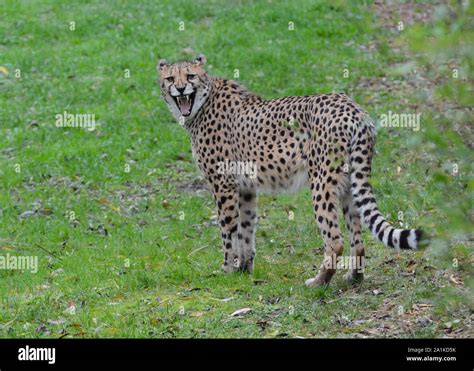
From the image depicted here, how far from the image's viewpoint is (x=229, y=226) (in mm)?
9688

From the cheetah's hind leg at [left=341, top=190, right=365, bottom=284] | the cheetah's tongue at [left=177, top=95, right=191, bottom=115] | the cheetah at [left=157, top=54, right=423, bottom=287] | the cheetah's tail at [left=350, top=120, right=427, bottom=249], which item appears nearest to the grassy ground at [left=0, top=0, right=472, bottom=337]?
the cheetah's hind leg at [left=341, top=190, right=365, bottom=284]

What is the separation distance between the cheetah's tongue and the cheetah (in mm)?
10

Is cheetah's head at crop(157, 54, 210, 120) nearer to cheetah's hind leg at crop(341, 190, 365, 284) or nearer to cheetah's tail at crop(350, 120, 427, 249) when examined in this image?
cheetah's hind leg at crop(341, 190, 365, 284)

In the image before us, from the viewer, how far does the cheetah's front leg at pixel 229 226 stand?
31.7 feet

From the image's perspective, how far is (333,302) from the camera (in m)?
8.25

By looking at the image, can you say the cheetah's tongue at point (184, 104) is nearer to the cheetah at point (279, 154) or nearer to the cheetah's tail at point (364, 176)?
the cheetah at point (279, 154)

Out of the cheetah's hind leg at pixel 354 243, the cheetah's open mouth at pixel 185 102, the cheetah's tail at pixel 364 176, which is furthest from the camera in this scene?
the cheetah's open mouth at pixel 185 102

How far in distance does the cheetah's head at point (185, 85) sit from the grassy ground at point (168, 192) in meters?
1.60

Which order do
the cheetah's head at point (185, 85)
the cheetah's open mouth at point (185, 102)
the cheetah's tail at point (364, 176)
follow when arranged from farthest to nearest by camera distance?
the cheetah's open mouth at point (185, 102)
the cheetah's head at point (185, 85)
the cheetah's tail at point (364, 176)

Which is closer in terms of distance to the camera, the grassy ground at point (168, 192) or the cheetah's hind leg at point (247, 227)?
the grassy ground at point (168, 192)

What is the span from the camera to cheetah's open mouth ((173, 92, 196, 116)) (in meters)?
10.0

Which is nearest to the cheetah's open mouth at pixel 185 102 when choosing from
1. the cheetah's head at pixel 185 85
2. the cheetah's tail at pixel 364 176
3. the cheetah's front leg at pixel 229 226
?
the cheetah's head at pixel 185 85

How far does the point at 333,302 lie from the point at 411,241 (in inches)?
45.9

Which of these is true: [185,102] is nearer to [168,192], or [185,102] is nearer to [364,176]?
[364,176]
